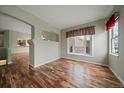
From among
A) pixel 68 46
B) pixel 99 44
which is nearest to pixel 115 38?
pixel 99 44

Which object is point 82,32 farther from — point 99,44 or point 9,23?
point 9,23

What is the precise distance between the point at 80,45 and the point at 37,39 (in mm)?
2882

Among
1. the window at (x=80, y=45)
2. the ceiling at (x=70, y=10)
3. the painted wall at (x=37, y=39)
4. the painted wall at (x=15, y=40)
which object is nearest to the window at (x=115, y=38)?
the ceiling at (x=70, y=10)

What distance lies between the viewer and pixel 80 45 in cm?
569

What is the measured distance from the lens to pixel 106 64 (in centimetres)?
418

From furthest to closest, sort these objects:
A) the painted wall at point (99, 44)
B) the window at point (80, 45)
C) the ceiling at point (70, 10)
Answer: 1. the window at point (80, 45)
2. the painted wall at point (99, 44)
3. the ceiling at point (70, 10)

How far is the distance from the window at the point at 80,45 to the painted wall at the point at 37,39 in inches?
59.6

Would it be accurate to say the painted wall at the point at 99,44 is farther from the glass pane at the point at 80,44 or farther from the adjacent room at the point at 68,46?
the glass pane at the point at 80,44

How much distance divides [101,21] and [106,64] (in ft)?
7.10

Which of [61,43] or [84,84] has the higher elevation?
[61,43]

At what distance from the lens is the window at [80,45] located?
200 inches
